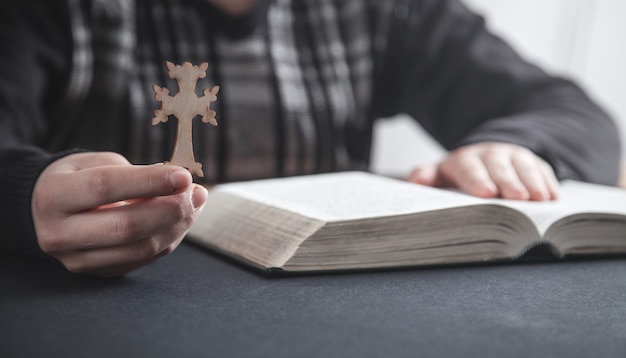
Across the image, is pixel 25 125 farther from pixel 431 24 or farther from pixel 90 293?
pixel 431 24

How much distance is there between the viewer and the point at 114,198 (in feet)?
1.37

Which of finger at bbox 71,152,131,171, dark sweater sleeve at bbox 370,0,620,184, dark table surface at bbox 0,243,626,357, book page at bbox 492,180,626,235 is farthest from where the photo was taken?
dark sweater sleeve at bbox 370,0,620,184

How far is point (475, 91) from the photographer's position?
1.13m

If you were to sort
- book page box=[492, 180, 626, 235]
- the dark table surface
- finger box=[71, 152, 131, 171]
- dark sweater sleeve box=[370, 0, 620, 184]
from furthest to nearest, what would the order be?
1. dark sweater sleeve box=[370, 0, 620, 184]
2. book page box=[492, 180, 626, 235]
3. finger box=[71, 152, 131, 171]
4. the dark table surface

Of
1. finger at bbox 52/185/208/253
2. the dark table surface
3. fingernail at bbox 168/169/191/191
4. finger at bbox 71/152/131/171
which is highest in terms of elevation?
fingernail at bbox 168/169/191/191

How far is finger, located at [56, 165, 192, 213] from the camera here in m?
0.40

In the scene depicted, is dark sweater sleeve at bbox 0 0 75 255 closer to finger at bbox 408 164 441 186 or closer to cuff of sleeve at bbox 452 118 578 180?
finger at bbox 408 164 441 186

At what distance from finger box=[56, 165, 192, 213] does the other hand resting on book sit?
1.19ft

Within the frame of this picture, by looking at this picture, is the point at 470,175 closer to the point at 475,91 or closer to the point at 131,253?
the point at 131,253

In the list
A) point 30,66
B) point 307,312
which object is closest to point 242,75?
point 30,66

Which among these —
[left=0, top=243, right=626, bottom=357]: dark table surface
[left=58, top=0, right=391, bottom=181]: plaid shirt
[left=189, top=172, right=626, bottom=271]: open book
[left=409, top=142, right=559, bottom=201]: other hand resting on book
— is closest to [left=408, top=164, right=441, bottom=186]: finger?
[left=409, top=142, right=559, bottom=201]: other hand resting on book

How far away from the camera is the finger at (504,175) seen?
0.64 meters

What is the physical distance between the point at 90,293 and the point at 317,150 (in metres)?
0.70

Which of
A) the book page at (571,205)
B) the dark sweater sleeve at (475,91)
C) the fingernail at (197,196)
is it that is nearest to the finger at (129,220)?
the fingernail at (197,196)
